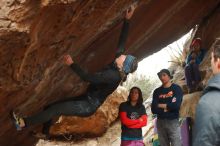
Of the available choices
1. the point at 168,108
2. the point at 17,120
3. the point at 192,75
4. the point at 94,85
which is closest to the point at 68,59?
the point at 94,85

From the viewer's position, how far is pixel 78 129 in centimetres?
1316

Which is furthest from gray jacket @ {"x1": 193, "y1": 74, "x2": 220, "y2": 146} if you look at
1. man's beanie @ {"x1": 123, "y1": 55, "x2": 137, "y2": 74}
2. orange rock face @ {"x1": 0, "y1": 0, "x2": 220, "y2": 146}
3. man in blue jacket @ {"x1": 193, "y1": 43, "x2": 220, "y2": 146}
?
man's beanie @ {"x1": 123, "y1": 55, "x2": 137, "y2": 74}

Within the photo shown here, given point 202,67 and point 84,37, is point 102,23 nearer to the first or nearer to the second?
point 84,37

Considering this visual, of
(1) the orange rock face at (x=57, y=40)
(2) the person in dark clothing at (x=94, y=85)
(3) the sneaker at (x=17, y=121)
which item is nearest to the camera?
(1) the orange rock face at (x=57, y=40)

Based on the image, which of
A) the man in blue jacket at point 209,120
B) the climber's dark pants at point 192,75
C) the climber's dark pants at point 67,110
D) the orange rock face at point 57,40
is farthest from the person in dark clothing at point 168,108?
the man in blue jacket at point 209,120

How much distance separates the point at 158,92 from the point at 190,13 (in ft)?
8.95

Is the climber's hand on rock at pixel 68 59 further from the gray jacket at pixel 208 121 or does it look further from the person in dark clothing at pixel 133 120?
the gray jacket at pixel 208 121

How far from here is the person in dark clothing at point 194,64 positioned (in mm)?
10430

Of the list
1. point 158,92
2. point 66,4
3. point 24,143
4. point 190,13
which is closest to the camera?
point 66,4

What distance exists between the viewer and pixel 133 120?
25.5 ft

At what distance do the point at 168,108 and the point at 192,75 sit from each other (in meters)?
2.95

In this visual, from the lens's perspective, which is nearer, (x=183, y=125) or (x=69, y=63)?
(x=69, y=63)

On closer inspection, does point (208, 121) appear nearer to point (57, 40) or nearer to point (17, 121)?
point (57, 40)

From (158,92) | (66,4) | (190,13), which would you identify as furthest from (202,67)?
(66,4)
